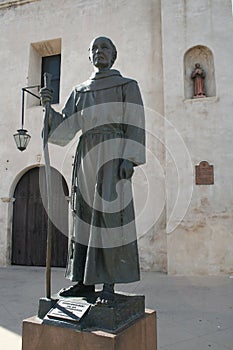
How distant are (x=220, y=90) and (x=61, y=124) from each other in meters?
5.97

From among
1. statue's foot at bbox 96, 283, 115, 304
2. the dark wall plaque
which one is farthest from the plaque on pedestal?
the dark wall plaque

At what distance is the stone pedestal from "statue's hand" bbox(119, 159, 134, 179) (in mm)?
1012

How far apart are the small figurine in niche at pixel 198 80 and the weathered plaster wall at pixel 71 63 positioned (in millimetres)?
817

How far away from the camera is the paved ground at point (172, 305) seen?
3.47 meters

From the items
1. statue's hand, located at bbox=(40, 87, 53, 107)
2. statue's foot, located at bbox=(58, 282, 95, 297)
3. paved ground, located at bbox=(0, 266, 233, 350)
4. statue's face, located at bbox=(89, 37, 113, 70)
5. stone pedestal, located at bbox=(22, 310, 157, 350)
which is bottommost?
paved ground, located at bbox=(0, 266, 233, 350)

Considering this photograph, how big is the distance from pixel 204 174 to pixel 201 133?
93cm

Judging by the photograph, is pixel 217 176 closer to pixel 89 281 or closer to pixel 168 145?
pixel 168 145

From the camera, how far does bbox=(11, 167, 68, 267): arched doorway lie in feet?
28.6

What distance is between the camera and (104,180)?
2.52 m

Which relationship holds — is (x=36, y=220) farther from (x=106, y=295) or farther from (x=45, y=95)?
(x=106, y=295)

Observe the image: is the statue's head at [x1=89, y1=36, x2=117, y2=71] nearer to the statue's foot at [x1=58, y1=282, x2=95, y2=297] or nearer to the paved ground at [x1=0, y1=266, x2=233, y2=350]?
the statue's foot at [x1=58, y1=282, x2=95, y2=297]

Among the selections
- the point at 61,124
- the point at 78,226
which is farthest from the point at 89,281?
the point at 61,124

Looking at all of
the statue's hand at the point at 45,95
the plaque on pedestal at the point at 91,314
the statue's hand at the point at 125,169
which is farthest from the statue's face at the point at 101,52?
the plaque on pedestal at the point at 91,314

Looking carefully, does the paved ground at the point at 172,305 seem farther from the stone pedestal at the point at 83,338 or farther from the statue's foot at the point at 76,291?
A: the statue's foot at the point at 76,291
